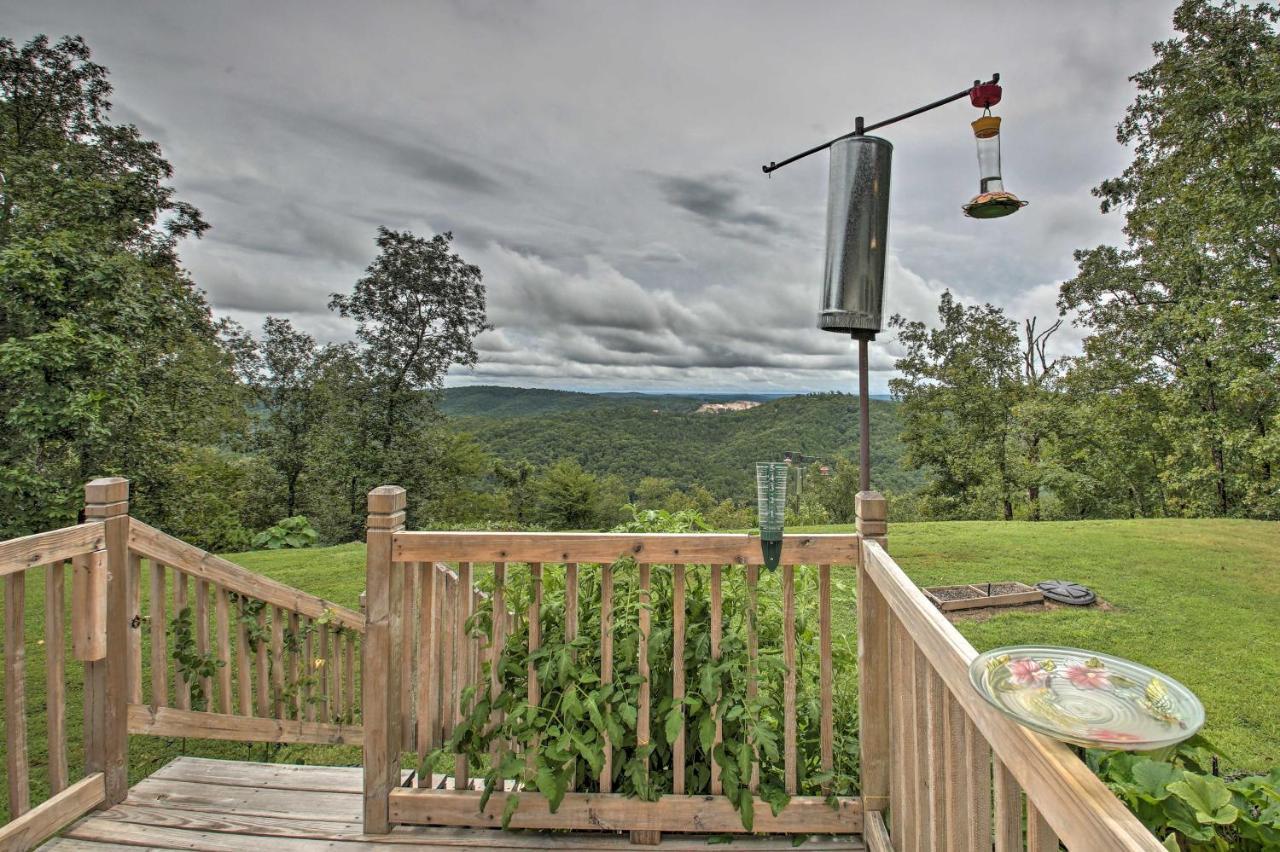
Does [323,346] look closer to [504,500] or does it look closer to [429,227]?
[429,227]

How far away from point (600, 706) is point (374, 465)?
13.4m

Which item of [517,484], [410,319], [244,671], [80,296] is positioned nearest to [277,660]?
[244,671]

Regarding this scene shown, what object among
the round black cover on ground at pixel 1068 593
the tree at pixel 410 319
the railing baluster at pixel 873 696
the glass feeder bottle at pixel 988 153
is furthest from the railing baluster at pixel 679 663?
the tree at pixel 410 319

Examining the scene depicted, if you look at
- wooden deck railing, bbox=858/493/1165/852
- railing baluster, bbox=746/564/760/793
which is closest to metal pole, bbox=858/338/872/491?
wooden deck railing, bbox=858/493/1165/852

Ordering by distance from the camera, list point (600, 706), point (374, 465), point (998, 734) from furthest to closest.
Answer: point (374, 465) < point (600, 706) < point (998, 734)

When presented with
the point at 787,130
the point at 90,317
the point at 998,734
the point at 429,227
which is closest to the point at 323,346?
the point at 429,227

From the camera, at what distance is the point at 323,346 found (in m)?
17.6

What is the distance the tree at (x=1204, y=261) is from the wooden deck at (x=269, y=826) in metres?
11.8

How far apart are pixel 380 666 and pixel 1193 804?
1.95 metres

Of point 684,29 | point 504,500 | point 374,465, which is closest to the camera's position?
point 684,29

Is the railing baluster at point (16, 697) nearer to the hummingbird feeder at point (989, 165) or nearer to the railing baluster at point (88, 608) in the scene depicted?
the railing baluster at point (88, 608)

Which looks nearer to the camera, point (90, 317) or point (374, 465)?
point (90, 317)

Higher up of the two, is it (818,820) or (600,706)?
(600,706)

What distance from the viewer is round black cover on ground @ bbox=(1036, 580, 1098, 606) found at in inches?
215
